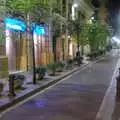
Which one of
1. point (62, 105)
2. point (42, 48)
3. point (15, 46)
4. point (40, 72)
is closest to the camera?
point (62, 105)

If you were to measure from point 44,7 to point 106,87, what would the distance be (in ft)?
16.1

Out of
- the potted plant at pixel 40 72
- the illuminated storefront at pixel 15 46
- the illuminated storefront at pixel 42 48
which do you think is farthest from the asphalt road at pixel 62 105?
the illuminated storefront at pixel 42 48

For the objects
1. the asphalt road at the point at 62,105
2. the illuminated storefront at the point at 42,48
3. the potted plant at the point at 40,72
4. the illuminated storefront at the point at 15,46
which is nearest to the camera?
the asphalt road at the point at 62,105

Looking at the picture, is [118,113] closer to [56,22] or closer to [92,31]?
[56,22]

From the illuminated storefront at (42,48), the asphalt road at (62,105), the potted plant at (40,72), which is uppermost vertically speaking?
the illuminated storefront at (42,48)

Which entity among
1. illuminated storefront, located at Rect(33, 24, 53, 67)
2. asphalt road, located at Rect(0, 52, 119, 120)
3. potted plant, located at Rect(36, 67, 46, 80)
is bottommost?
asphalt road, located at Rect(0, 52, 119, 120)

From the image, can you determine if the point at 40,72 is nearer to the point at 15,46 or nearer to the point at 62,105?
the point at 15,46

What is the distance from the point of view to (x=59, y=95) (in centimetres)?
1648

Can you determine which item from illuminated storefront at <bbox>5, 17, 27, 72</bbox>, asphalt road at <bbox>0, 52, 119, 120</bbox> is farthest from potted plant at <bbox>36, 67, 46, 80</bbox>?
illuminated storefront at <bbox>5, 17, 27, 72</bbox>

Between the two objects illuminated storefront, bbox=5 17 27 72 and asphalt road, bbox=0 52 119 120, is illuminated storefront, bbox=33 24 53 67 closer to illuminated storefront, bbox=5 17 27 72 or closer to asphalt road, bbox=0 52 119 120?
illuminated storefront, bbox=5 17 27 72

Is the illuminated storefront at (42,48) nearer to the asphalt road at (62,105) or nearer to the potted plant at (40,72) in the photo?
the potted plant at (40,72)

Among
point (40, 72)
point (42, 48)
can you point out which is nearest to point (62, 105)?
point (40, 72)

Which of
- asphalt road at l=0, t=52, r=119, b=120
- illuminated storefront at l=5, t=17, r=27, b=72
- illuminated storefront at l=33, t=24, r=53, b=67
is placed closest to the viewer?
asphalt road at l=0, t=52, r=119, b=120

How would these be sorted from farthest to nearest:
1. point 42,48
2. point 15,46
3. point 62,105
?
point 42,48 → point 15,46 → point 62,105
